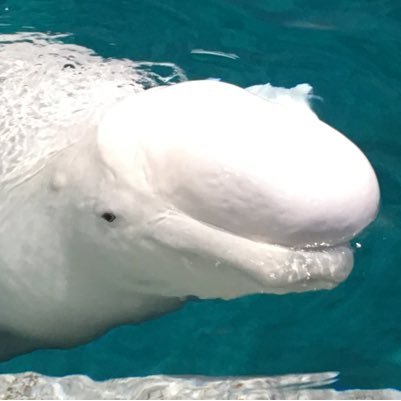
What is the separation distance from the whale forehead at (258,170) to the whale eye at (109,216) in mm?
340

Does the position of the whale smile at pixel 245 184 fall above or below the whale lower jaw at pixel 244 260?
above

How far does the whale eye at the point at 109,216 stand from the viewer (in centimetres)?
454

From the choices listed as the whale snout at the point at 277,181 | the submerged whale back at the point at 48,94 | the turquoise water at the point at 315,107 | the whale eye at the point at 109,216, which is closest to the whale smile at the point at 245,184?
the whale snout at the point at 277,181

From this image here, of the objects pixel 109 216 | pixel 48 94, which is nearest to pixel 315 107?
pixel 48 94

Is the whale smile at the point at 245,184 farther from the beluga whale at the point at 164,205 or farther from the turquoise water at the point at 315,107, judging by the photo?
the turquoise water at the point at 315,107

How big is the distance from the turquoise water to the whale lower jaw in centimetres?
94

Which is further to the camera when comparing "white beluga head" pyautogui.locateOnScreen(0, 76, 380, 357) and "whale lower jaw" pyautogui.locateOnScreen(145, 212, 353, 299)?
"whale lower jaw" pyautogui.locateOnScreen(145, 212, 353, 299)

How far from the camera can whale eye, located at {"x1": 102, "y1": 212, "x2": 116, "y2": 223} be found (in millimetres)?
4543

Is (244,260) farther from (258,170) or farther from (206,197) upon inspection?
(258,170)

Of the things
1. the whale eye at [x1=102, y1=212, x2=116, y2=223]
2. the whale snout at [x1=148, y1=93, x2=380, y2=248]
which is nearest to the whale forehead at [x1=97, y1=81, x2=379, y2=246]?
the whale snout at [x1=148, y1=93, x2=380, y2=248]

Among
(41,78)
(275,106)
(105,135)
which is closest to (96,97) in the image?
(41,78)

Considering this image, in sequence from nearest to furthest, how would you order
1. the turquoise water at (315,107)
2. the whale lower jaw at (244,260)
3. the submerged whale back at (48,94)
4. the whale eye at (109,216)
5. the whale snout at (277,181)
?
the whale snout at (277,181) < the whale lower jaw at (244,260) < the whale eye at (109,216) < the submerged whale back at (48,94) < the turquoise water at (315,107)

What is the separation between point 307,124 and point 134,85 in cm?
225

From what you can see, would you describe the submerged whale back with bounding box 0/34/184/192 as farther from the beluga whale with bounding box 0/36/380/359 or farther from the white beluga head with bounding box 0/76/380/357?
the white beluga head with bounding box 0/76/380/357
